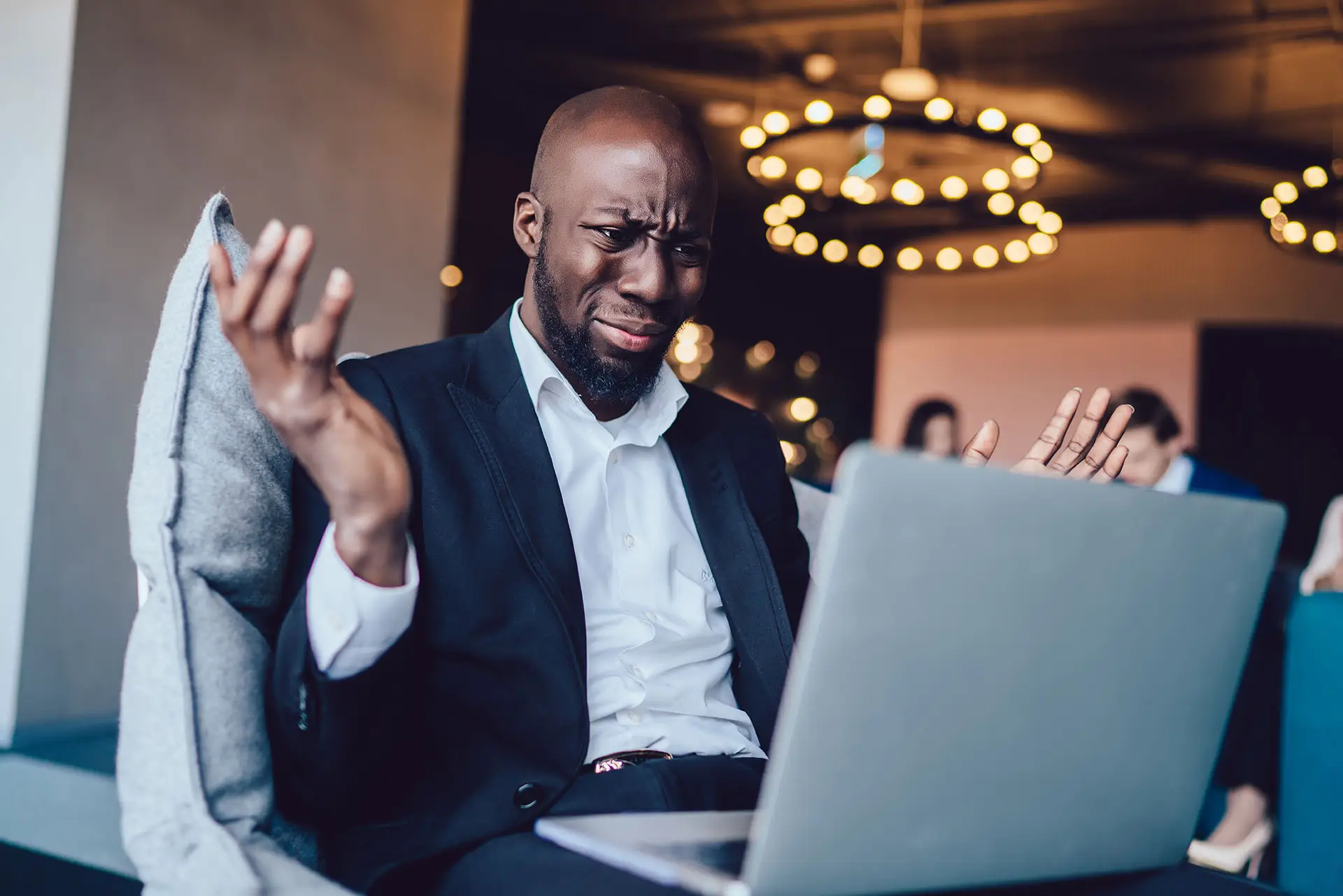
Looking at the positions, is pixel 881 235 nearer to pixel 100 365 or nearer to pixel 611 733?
pixel 100 365

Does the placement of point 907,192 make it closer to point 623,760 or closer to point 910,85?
point 910,85

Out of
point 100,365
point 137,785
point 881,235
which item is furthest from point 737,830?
point 881,235

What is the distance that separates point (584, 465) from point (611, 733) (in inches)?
12.6

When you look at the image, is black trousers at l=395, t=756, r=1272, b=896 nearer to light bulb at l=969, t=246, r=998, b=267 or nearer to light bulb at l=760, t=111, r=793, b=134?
light bulb at l=760, t=111, r=793, b=134

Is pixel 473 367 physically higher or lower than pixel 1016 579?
higher

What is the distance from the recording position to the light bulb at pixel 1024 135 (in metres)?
4.19

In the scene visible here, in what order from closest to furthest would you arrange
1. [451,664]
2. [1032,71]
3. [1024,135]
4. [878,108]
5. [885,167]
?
[451,664], [878,108], [1024,135], [885,167], [1032,71]

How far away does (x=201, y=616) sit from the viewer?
99 cm

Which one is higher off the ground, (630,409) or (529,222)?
(529,222)

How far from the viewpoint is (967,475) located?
2.33 ft

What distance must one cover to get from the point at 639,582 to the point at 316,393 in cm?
59

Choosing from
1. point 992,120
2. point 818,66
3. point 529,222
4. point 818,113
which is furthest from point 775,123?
point 529,222

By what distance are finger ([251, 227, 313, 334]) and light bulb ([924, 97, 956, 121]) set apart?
11.6 ft

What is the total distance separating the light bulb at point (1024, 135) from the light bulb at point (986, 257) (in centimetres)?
134
